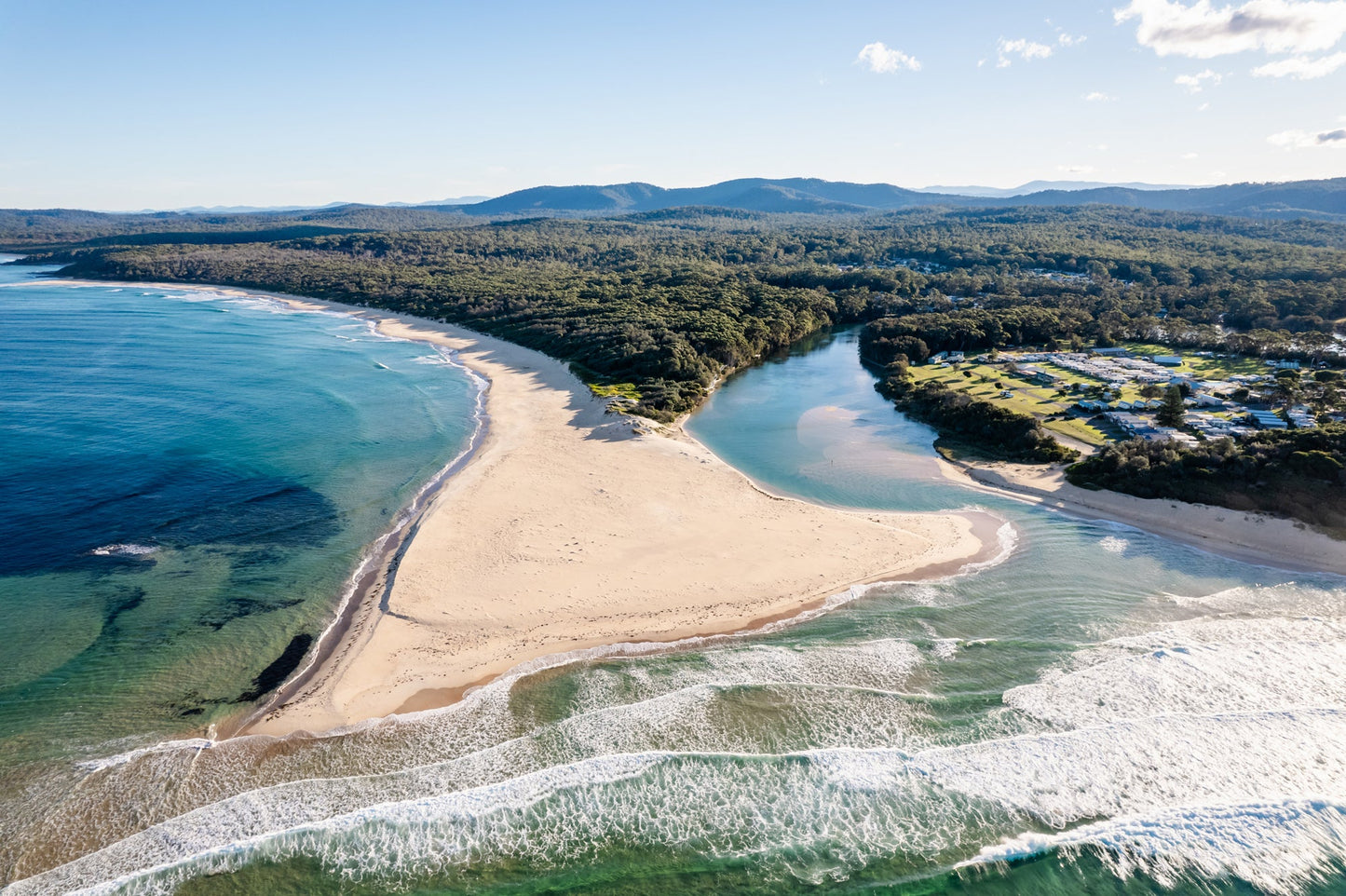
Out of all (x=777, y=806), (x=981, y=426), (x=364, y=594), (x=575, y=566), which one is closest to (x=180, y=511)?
(x=364, y=594)

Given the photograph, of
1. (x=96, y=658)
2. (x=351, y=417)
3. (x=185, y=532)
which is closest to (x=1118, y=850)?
(x=96, y=658)

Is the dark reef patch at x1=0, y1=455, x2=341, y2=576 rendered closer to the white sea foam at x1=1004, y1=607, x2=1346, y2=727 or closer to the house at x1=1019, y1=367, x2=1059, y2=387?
the white sea foam at x1=1004, y1=607, x2=1346, y2=727

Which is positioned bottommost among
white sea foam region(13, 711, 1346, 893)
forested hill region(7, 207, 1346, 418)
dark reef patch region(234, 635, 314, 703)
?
white sea foam region(13, 711, 1346, 893)

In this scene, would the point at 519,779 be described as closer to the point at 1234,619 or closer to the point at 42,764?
the point at 42,764

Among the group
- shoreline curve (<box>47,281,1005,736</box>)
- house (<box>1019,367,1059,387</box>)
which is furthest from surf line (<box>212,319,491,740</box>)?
house (<box>1019,367,1059,387</box>)

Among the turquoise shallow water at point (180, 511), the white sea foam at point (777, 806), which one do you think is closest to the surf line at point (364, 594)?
the turquoise shallow water at point (180, 511)

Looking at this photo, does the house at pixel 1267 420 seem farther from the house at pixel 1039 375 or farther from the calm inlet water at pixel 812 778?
the calm inlet water at pixel 812 778

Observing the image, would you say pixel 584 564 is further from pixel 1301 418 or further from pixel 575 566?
pixel 1301 418
